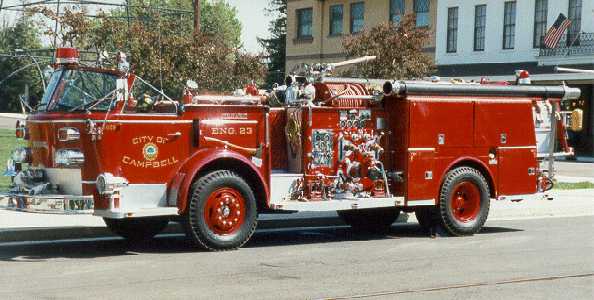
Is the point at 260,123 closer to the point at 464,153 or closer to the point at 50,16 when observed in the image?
the point at 464,153

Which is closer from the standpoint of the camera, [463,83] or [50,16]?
[463,83]

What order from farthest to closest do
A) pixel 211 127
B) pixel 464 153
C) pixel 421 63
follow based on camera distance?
pixel 421 63
pixel 464 153
pixel 211 127

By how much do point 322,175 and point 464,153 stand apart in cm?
224

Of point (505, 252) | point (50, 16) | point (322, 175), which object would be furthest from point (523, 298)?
point (50, 16)

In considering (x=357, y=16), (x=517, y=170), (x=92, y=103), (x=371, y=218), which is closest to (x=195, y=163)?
(x=92, y=103)

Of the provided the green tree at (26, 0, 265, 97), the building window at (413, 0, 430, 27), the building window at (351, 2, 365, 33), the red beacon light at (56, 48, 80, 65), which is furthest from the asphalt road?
the building window at (351, 2, 365, 33)

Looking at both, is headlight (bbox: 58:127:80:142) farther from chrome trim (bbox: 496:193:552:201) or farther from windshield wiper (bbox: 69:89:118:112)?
chrome trim (bbox: 496:193:552:201)

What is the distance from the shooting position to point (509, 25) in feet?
146

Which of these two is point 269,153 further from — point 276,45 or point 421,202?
point 276,45

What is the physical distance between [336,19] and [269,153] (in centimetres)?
4076

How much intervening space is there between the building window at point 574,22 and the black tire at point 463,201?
29.1 metres

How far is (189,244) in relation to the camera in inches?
477

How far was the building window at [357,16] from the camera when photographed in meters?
50.2

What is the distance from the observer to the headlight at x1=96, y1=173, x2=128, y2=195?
1062cm
